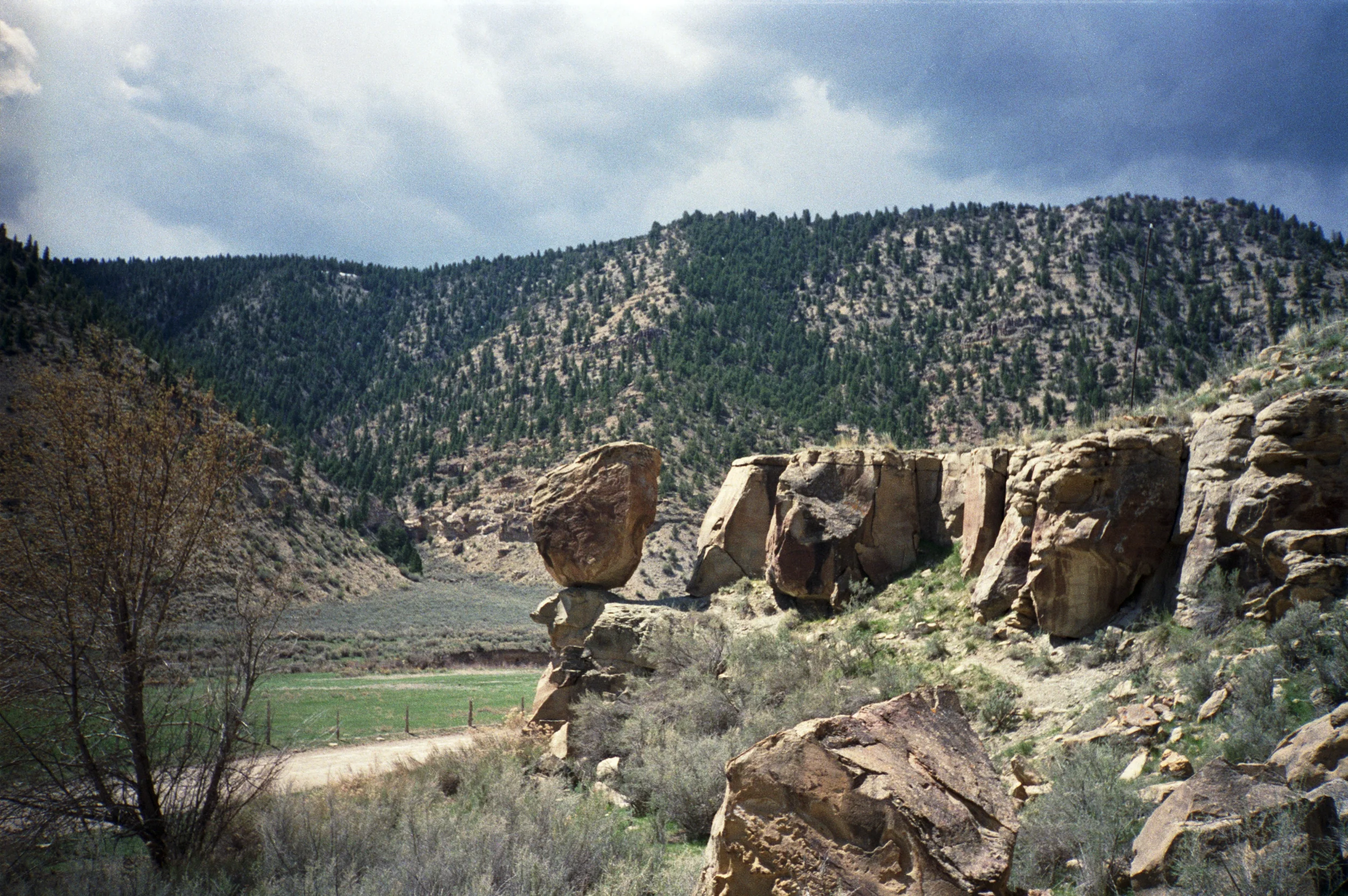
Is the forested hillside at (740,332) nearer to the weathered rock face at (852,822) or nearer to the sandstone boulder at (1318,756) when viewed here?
the sandstone boulder at (1318,756)

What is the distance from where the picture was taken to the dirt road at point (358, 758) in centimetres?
1636

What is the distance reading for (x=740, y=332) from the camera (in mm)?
78375

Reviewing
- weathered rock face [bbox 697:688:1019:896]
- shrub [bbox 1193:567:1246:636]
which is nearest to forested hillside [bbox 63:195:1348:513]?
shrub [bbox 1193:567:1246:636]

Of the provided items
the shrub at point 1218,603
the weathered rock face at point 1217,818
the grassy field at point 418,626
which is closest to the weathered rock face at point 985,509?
the shrub at point 1218,603

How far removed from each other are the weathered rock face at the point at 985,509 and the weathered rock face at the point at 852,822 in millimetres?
11946

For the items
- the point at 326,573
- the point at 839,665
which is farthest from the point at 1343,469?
the point at 326,573

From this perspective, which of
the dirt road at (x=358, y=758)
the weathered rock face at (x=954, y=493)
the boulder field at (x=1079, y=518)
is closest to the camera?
the boulder field at (x=1079, y=518)

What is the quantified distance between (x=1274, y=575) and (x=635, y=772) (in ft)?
31.7

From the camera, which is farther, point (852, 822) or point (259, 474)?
point (259, 474)

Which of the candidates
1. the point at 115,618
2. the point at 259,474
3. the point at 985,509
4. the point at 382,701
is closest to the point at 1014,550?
the point at 985,509

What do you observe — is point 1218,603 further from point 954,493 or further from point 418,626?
point 418,626

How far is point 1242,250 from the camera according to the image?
226ft

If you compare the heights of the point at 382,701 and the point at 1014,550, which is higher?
the point at 1014,550

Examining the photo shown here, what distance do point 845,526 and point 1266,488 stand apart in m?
9.44
